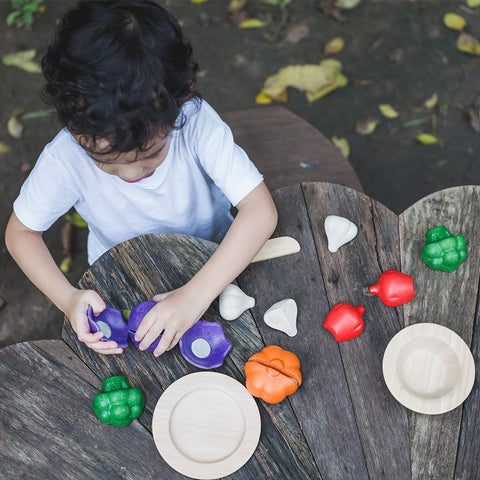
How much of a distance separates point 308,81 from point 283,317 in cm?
138

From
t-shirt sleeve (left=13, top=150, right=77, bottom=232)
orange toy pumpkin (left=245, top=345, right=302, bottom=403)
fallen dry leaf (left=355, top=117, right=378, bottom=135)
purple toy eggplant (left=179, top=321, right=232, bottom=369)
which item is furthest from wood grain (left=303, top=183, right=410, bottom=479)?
fallen dry leaf (left=355, top=117, right=378, bottom=135)

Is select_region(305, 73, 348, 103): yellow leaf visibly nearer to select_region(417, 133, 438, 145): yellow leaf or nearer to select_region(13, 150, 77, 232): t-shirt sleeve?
select_region(417, 133, 438, 145): yellow leaf

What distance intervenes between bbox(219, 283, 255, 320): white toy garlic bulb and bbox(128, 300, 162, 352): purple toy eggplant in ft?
0.43

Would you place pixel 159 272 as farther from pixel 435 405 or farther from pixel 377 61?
pixel 377 61

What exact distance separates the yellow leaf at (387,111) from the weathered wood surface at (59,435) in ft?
5.30

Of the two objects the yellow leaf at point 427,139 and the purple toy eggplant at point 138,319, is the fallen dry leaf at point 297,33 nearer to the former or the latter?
the yellow leaf at point 427,139

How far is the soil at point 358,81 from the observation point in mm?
2008

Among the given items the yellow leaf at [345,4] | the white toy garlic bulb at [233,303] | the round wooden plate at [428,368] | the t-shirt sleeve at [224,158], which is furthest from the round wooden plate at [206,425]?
the yellow leaf at [345,4]

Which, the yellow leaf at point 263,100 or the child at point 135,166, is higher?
the child at point 135,166

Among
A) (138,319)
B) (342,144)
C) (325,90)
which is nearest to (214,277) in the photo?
(138,319)

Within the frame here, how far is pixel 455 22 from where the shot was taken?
218cm

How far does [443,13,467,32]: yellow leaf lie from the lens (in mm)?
2174

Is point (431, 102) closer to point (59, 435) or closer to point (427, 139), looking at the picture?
point (427, 139)

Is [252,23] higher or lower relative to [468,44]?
higher
